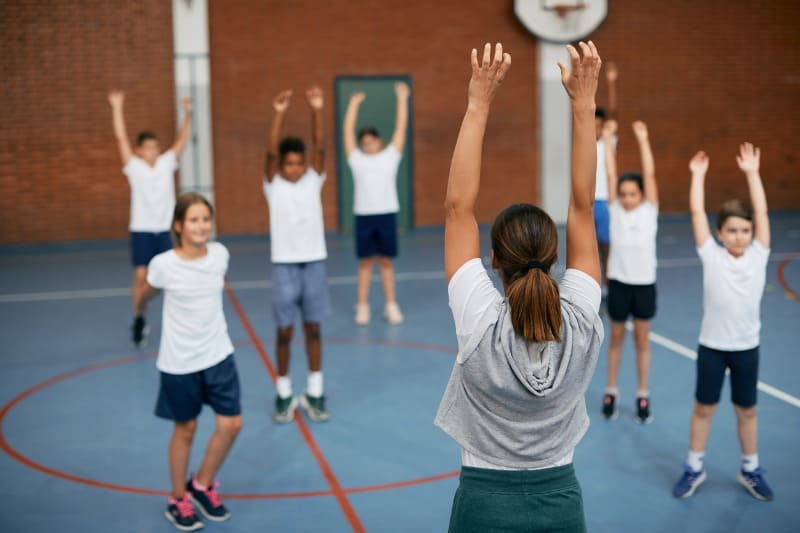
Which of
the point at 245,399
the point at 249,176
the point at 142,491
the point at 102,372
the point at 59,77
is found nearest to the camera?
the point at 142,491

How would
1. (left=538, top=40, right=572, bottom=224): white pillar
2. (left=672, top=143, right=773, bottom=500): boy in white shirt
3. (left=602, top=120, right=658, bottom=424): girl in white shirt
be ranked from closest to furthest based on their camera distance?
(left=672, top=143, right=773, bottom=500): boy in white shirt
(left=602, top=120, right=658, bottom=424): girl in white shirt
(left=538, top=40, right=572, bottom=224): white pillar

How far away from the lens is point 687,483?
4703 millimetres

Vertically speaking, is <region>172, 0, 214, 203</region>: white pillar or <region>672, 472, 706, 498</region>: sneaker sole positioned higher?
<region>172, 0, 214, 203</region>: white pillar

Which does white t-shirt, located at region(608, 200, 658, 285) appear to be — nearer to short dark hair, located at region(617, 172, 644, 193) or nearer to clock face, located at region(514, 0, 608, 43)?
A: short dark hair, located at region(617, 172, 644, 193)

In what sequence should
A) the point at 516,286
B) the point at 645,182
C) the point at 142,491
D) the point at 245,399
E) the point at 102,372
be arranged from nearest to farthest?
the point at 516,286, the point at 142,491, the point at 645,182, the point at 245,399, the point at 102,372

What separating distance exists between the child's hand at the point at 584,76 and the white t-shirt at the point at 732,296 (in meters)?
2.49

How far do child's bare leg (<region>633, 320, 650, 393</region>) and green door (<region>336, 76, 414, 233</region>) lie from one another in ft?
27.5

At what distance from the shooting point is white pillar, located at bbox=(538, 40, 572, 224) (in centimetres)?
1440

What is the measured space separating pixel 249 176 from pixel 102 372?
22.8 feet

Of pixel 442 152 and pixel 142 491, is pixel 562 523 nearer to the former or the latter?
pixel 142 491

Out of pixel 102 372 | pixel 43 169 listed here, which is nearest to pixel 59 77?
pixel 43 169

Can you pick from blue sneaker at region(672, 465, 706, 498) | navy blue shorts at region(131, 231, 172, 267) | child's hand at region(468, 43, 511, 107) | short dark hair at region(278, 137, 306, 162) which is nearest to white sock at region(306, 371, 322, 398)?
short dark hair at region(278, 137, 306, 162)

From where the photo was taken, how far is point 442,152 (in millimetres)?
14344

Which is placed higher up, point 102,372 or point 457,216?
point 457,216
